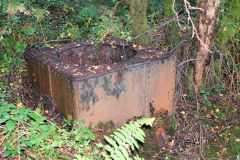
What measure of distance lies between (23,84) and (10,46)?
56.9 inches

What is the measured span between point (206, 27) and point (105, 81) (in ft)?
7.10

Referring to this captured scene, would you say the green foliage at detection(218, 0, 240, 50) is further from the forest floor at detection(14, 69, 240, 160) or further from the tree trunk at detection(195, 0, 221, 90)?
the forest floor at detection(14, 69, 240, 160)

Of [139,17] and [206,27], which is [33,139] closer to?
[206,27]

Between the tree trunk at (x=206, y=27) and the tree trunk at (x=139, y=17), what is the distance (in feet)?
3.66

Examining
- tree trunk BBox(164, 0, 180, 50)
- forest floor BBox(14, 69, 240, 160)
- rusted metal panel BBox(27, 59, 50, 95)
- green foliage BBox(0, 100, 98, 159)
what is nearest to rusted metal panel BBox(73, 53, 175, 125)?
forest floor BBox(14, 69, 240, 160)

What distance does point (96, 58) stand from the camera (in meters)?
4.36

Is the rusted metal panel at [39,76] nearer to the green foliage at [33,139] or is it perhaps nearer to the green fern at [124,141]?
the green foliage at [33,139]

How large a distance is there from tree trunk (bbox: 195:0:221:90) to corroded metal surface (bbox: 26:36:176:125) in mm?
1035

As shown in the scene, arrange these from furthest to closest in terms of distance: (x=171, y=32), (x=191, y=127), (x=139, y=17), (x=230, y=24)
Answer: (x=139, y=17) < (x=171, y=32) < (x=230, y=24) < (x=191, y=127)

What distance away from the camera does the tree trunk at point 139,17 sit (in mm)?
5184

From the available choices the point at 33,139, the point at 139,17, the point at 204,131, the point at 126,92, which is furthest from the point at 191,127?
the point at 33,139

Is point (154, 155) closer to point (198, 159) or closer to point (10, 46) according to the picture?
point (198, 159)

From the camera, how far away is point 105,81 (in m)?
3.16

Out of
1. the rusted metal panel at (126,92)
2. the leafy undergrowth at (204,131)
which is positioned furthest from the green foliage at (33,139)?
the leafy undergrowth at (204,131)
